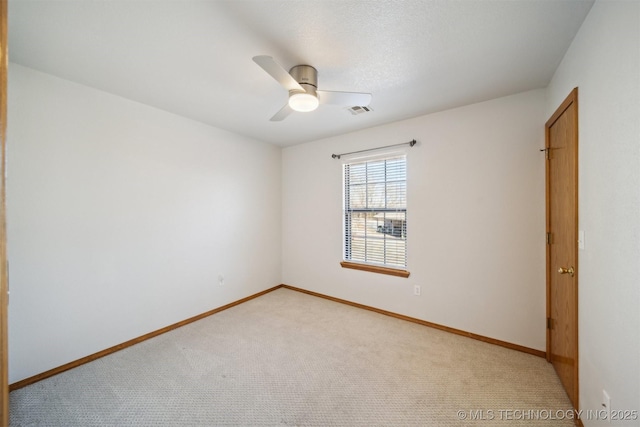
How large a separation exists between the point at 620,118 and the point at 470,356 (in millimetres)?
2122

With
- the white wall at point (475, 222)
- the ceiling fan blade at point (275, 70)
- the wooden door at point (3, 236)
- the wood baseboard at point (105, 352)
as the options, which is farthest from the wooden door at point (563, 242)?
the wood baseboard at point (105, 352)

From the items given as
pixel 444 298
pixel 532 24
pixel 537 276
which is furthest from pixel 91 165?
pixel 537 276

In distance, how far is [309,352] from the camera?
93.4 inches

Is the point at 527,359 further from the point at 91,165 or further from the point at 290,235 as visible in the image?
the point at 91,165

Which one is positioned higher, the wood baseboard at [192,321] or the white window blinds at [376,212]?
the white window blinds at [376,212]

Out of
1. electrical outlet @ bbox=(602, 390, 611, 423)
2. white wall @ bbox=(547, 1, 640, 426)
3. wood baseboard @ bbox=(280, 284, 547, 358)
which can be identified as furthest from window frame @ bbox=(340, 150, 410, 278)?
electrical outlet @ bbox=(602, 390, 611, 423)

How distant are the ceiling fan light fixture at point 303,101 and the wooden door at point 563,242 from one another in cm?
172

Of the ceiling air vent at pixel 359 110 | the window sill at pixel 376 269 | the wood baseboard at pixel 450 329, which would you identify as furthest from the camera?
the window sill at pixel 376 269

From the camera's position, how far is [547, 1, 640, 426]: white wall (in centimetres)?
104

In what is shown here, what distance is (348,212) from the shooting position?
12.1ft

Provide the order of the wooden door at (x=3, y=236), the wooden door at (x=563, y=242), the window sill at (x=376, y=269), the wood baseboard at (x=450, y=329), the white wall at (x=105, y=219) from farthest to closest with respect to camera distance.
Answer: the window sill at (x=376, y=269) → the wood baseboard at (x=450, y=329) → the white wall at (x=105, y=219) → the wooden door at (x=563, y=242) → the wooden door at (x=3, y=236)

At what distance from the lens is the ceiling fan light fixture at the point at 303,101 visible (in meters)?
1.75

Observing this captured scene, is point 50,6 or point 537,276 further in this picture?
point 537,276

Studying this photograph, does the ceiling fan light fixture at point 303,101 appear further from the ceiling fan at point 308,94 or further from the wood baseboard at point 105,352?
the wood baseboard at point 105,352
